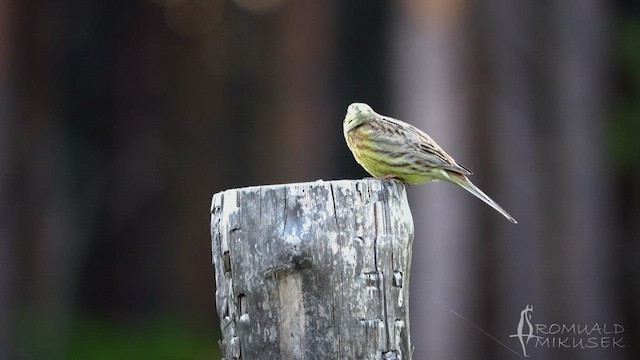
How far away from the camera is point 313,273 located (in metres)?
3.14

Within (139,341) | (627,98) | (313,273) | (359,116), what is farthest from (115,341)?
(313,273)

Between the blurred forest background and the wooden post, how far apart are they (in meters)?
6.30

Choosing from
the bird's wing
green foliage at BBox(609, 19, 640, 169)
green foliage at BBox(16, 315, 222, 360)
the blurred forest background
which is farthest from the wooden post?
green foliage at BBox(16, 315, 222, 360)

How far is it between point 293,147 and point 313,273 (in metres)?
8.64

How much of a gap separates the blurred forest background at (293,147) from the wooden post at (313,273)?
6301 millimetres

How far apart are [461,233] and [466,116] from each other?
3.41 feet

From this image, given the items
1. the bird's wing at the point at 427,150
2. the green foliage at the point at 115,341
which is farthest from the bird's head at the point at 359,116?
the green foliage at the point at 115,341

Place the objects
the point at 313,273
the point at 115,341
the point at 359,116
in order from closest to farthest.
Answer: the point at 313,273
the point at 359,116
the point at 115,341

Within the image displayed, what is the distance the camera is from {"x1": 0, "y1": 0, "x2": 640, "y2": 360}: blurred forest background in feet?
31.6

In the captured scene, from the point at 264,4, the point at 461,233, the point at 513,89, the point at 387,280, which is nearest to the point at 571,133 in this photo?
the point at 513,89

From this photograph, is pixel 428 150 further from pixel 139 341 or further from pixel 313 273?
pixel 139 341

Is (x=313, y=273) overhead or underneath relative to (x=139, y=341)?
overhead

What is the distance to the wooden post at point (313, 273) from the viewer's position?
3.13 metres

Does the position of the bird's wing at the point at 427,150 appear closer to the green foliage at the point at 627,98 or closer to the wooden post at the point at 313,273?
the wooden post at the point at 313,273
